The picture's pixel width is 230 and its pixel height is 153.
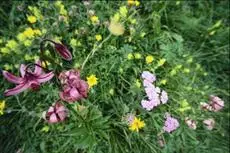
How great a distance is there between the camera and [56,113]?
6.32 feet

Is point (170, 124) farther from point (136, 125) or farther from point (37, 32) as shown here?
point (37, 32)

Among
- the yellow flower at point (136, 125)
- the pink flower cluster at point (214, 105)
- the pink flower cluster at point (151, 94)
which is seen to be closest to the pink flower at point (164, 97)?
the pink flower cluster at point (151, 94)

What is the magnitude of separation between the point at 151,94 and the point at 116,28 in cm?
40

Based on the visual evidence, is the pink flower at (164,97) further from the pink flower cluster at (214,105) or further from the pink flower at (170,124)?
the pink flower cluster at (214,105)

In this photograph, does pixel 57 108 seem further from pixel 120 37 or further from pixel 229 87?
pixel 229 87

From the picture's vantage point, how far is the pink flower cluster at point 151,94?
212 centimetres

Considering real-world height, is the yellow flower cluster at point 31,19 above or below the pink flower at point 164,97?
above

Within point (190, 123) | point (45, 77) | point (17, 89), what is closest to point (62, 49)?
point (45, 77)

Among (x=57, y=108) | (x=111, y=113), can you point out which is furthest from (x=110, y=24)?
(x=57, y=108)

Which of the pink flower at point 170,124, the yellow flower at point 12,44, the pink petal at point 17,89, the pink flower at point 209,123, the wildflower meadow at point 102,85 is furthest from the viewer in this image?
the pink flower at point 209,123

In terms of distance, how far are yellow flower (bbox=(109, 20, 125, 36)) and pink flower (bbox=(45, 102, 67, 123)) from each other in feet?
1.76

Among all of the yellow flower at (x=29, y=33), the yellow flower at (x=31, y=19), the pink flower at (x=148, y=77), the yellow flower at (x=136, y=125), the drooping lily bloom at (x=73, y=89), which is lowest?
the yellow flower at (x=136, y=125)

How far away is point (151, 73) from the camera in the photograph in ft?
7.61

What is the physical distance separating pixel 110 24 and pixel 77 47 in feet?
0.68
